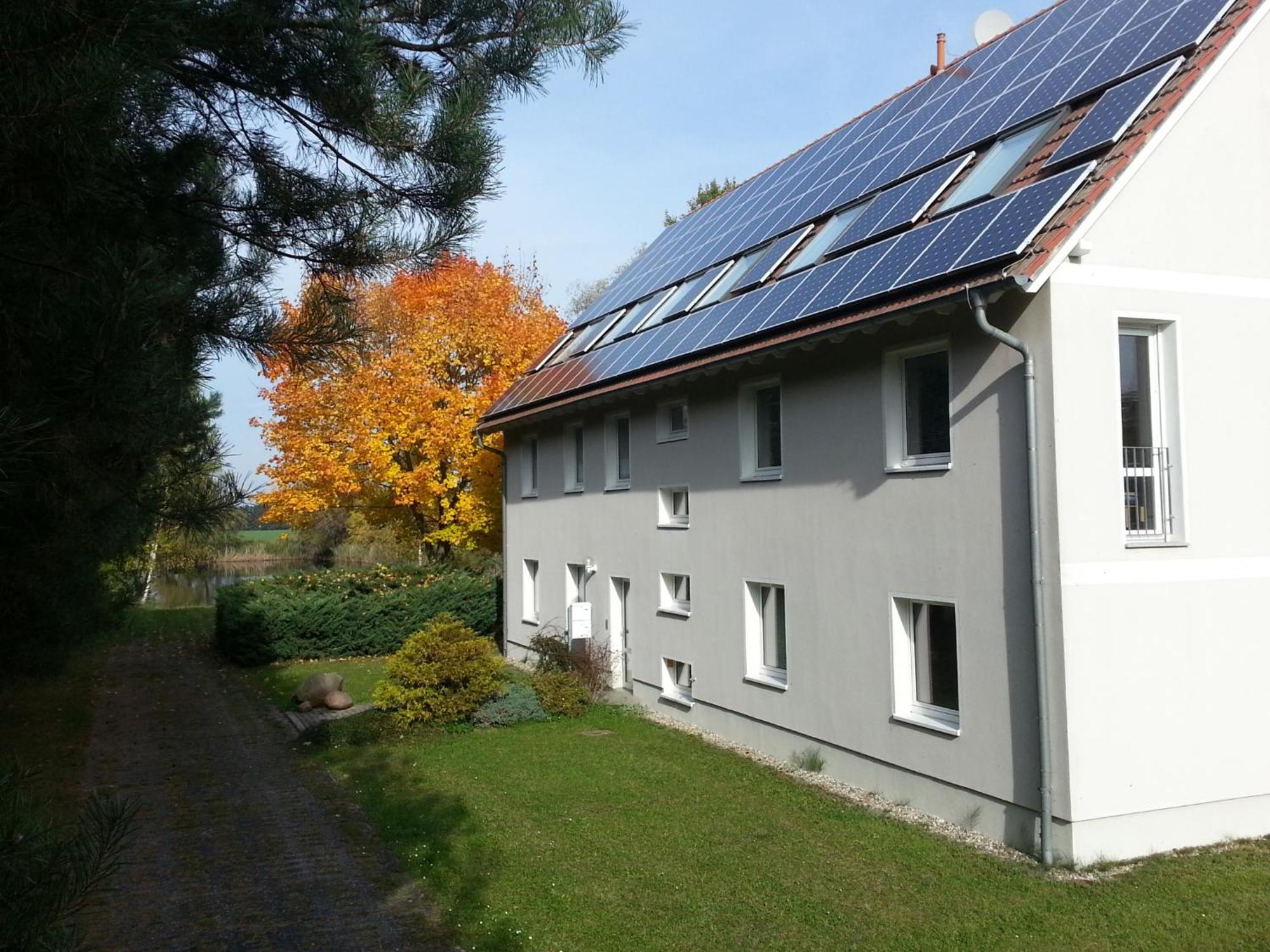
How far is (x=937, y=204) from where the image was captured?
36.7 ft

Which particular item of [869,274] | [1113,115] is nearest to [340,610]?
[869,274]

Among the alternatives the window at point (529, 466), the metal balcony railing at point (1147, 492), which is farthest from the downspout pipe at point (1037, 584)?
the window at point (529, 466)

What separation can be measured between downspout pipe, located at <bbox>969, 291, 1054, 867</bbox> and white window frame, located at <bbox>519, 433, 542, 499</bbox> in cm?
1308

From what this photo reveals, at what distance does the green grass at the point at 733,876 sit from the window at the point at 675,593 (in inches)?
135

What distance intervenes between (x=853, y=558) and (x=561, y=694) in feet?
19.6

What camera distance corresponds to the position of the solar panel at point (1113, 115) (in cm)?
902

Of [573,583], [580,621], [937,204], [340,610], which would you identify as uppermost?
[937,204]

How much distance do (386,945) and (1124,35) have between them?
36.7 feet

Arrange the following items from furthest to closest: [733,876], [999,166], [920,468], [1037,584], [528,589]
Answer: [528,589], [999,166], [920,468], [1037,584], [733,876]

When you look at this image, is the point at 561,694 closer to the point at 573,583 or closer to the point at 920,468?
the point at 573,583

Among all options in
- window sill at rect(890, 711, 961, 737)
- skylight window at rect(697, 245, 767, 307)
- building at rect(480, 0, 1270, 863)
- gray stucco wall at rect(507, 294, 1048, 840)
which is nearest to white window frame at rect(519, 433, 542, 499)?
gray stucco wall at rect(507, 294, 1048, 840)

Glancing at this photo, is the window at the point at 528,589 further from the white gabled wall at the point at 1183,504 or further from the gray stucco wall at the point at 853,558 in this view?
the white gabled wall at the point at 1183,504

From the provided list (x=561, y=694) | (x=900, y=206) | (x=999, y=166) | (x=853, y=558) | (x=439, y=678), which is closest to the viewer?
(x=999, y=166)

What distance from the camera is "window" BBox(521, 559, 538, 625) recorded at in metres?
21.0
